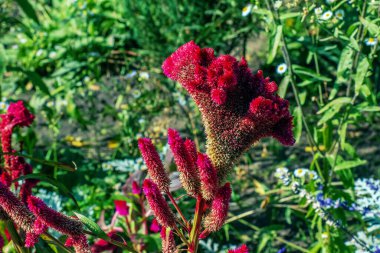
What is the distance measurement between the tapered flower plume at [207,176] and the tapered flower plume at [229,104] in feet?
0.13

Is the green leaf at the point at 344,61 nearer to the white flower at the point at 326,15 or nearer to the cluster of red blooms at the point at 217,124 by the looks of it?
the white flower at the point at 326,15

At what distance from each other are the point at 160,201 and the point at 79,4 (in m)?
3.98

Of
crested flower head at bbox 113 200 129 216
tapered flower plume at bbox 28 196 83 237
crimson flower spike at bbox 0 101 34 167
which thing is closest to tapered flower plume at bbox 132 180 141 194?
crested flower head at bbox 113 200 129 216

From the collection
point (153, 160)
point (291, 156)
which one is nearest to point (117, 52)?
point (291, 156)

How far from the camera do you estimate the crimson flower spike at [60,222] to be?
1.33 meters

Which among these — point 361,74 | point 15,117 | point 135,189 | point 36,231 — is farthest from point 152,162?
point 361,74

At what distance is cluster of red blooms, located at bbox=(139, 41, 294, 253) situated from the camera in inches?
51.8

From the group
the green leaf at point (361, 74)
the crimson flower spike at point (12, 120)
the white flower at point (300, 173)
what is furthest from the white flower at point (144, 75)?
the crimson flower spike at point (12, 120)

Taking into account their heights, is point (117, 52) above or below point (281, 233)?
above

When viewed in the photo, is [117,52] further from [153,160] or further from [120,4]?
[153,160]

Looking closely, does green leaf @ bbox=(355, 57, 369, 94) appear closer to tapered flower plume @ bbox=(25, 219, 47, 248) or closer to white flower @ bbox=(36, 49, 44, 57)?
tapered flower plume @ bbox=(25, 219, 47, 248)

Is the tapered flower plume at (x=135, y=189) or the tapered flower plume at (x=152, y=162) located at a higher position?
the tapered flower plume at (x=152, y=162)

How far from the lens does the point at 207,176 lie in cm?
134

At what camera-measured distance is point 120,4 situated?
4.73m
